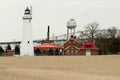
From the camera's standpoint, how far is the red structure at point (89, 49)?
102812 millimetres

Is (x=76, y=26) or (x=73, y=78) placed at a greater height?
(x=76, y=26)

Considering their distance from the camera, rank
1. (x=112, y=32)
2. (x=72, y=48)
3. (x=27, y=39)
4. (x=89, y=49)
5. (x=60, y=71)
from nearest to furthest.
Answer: (x=60, y=71), (x=27, y=39), (x=89, y=49), (x=72, y=48), (x=112, y=32)

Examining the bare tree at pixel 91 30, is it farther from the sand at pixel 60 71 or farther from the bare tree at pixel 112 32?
the sand at pixel 60 71

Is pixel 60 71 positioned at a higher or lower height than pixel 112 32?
lower

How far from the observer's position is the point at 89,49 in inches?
4060

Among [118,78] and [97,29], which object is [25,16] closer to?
[97,29]

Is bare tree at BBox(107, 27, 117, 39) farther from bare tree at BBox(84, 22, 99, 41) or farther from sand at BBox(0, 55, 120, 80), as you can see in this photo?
sand at BBox(0, 55, 120, 80)

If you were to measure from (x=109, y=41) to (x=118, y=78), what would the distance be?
79.5 metres

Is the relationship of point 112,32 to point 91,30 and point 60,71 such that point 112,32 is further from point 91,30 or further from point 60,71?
point 60,71

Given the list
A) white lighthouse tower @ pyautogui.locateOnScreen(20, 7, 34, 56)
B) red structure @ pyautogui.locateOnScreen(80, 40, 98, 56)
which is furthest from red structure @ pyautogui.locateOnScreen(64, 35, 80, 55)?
white lighthouse tower @ pyautogui.locateOnScreen(20, 7, 34, 56)

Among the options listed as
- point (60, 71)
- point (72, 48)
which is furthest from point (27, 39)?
point (60, 71)

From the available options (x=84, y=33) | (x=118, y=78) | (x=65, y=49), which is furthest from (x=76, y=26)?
(x=118, y=78)

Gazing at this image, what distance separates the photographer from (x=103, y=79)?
88.6 ft

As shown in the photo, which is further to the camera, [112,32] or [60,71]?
[112,32]
